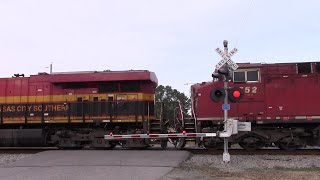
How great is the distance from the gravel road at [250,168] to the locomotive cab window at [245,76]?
3306mm

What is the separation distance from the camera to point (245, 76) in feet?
54.3

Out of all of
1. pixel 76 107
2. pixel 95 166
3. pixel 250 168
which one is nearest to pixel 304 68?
pixel 250 168

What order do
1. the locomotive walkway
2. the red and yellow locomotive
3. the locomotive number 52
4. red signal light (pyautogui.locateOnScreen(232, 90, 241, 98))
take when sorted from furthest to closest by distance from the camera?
the red and yellow locomotive → the locomotive number 52 → red signal light (pyautogui.locateOnScreen(232, 90, 241, 98)) → the locomotive walkway

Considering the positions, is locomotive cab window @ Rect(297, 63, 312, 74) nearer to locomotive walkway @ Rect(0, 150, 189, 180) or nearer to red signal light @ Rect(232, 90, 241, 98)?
red signal light @ Rect(232, 90, 241, 98)

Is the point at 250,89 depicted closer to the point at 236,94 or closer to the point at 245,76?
the point at 245,76

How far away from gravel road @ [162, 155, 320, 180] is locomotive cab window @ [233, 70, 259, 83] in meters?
3.31

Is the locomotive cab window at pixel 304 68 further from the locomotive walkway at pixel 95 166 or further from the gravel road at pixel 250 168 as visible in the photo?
the locomotive walkway at pixel 95 166

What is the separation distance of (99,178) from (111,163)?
275 centimetres

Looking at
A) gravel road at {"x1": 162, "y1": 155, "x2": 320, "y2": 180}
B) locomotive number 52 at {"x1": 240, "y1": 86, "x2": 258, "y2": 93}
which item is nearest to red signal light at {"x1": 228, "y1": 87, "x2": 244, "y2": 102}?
gravel road at {"x1": 162, "y1": 155, "x2": 320, "y2": 180}

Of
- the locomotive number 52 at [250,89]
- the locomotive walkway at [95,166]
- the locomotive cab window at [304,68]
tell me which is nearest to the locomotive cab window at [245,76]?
the locomotive number 52 at [250,89]

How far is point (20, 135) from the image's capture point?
18.6m

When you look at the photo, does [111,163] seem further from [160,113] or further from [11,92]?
[11,92]

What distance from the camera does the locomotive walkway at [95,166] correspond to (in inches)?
402

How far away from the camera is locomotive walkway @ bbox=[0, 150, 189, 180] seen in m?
10.2
